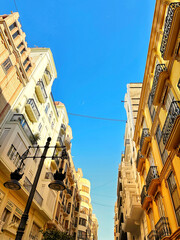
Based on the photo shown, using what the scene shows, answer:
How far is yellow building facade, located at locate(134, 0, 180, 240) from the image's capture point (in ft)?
29.2

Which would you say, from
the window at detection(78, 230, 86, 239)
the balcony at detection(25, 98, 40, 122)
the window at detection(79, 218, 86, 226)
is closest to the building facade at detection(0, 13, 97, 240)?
the balcony at detection(25, 98, 40, 122)

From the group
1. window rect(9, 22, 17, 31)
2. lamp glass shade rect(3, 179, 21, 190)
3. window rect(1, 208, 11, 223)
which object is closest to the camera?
lamp glass shade rect(3, 179, 21, 190)

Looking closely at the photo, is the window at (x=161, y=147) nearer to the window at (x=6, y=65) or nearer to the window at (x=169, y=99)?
the window at (x=169, y=99)

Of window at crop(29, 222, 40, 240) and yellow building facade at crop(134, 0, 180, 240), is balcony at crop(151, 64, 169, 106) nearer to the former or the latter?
yellow building facade at crop(134, 0, 180, 240)

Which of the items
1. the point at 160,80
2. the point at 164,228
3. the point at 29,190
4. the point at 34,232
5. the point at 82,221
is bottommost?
the point at 164,228

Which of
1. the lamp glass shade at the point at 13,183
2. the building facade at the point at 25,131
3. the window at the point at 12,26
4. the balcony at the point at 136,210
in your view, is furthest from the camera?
the window at the point at 12,26

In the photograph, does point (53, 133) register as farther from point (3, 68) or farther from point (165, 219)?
point (165, 219)

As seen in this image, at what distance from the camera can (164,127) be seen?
1042 cm

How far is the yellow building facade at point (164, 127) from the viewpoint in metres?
8.91

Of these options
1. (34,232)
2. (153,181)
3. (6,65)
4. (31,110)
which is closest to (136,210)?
(153,181)

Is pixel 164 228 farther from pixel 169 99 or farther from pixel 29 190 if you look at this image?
pixel 29 190

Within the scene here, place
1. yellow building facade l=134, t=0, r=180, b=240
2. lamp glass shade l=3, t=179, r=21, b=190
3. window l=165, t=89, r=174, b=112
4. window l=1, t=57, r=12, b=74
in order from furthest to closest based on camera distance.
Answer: window l=1, t=57, r=12, b=74 < window l=165, t=89, r=174, b=112 < yellow building facade l=134, t=0, r=180, b=240 < lamp glass shade l=3, t=179, r=21, b=190

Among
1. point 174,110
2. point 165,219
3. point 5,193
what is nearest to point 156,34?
point 174,110

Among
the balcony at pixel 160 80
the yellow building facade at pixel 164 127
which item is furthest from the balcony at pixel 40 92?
the balcony at pixel 160 80
